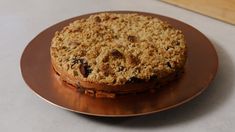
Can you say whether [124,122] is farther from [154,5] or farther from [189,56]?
[154,5]

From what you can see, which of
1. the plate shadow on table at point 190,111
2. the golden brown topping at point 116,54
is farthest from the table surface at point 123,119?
the golden brown topping at point 116,54

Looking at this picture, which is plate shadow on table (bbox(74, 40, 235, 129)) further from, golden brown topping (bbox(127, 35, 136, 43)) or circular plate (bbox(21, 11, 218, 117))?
golden brown topping (bbox(127, 35, 136, 43))

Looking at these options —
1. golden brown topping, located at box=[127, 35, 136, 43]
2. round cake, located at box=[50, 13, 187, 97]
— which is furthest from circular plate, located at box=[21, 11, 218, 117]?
golden brown topping, located at box=[127, 35, 136, 43]

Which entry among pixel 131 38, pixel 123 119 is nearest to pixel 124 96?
pixel 123 119

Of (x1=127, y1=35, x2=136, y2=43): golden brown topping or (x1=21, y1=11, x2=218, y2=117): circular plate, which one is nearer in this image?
(x1=21, y1=11, x2=218, y2=117): circular plate

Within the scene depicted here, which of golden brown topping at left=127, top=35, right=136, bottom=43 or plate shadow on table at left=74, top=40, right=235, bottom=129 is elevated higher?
golden brown topping at left=127, top=35, right=136, bottom=43

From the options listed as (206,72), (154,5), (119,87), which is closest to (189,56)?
(206,72)

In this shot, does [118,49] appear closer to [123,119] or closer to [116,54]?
[116,54]
